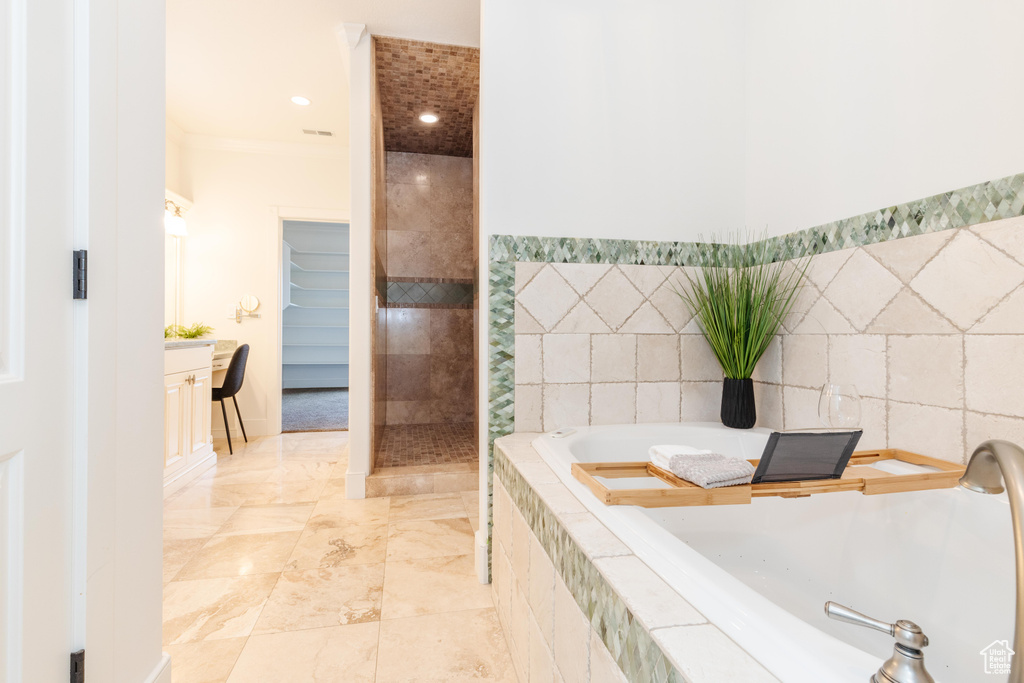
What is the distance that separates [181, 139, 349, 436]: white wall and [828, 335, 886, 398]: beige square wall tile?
4.10 m

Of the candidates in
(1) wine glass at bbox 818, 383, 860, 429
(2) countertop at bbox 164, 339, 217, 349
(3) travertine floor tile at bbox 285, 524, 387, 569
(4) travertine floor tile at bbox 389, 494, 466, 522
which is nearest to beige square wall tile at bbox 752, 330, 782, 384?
(1) wine glass at bbox 818, 383, 860, 429

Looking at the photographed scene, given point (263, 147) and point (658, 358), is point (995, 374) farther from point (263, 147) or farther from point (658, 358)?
point (263, 147)

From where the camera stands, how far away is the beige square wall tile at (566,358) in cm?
177

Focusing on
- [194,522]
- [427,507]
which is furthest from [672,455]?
[194,522]

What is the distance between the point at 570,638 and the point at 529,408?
959 millimetres

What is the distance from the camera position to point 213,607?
1.61m

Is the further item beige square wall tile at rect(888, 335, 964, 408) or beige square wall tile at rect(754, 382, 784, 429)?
beige square wall tile at rect(754, 382, 784, 429)

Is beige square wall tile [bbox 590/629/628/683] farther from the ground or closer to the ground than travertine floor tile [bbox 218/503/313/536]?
farther from the ground

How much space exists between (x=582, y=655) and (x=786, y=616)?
0.35 meters

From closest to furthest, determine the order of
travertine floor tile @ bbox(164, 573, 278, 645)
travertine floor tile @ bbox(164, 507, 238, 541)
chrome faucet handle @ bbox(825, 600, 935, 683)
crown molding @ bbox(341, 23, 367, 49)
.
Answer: chrome faucet handle @ bbox(825, 600, 935, 683) < travertine floor tile @ bbox(164, 573, 278, 645) < travertine floor tile @ bbox(164, 507, 238, 541) < crown molding @ bbox(341, 23, 367, 49)

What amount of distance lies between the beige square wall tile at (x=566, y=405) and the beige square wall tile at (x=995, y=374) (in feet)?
3.47

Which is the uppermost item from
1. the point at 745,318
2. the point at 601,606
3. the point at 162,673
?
the point at 745,318

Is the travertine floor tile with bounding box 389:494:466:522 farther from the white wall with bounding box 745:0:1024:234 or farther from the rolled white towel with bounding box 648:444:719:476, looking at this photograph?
the white wall with bounding box 745:0:1024:234

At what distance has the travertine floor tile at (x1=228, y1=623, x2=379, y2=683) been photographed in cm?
128
